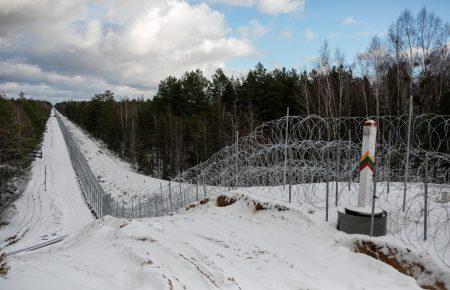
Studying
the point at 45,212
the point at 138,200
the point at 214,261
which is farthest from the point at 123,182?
the point at 214,261

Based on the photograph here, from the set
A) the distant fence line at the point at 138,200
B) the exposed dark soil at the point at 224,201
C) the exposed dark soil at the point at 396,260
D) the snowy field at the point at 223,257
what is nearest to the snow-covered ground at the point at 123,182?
the distant fence line at the point at 138,200

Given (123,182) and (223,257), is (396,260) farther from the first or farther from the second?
(123,182)

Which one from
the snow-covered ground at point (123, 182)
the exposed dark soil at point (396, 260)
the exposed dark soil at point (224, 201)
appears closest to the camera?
the exposed dark soil at point (396, 260)

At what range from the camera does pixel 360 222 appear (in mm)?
5715

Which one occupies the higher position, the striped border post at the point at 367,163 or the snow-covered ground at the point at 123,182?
the striped border post at the point at 367,163

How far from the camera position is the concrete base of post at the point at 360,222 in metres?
5.60

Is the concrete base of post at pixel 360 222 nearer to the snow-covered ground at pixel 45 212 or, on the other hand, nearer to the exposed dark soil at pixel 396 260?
the exposed dark soil at pixel 396 260

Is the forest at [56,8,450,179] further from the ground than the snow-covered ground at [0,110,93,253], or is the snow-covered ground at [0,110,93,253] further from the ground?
the forest at [56,8,450,179]

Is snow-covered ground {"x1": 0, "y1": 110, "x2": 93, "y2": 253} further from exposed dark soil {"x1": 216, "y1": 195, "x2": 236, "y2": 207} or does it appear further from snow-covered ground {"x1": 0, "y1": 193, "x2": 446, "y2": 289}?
snow-covered ground {"x1": 0, "y1": 193, "x2": 446, "y2": 289}

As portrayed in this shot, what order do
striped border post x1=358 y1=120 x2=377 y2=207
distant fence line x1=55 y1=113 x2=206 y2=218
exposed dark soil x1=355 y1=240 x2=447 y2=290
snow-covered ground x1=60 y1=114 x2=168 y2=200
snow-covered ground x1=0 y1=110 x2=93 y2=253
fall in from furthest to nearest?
snow-covered ground x1=60 y1=114 x2=168 y2=200, snow-covered ground x1=0 y1=110 x2=93 y2=253, distant fence line x1=55 y1=113 x2=206 y2=218, striped border post x1=358 y1=120 x2=377 y2=207, exposed dark soil x1=355 y1=240 x2=447 y2=290

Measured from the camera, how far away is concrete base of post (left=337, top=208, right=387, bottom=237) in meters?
5.60

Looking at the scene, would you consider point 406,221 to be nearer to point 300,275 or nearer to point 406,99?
point 300,275

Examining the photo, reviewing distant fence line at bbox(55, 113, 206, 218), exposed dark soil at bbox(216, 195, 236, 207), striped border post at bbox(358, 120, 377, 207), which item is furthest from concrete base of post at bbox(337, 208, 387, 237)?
distant fence line at bbox(55, 113, 206, 218)

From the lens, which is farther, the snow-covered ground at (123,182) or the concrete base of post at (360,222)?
the snow-covered ground at (123,182)
